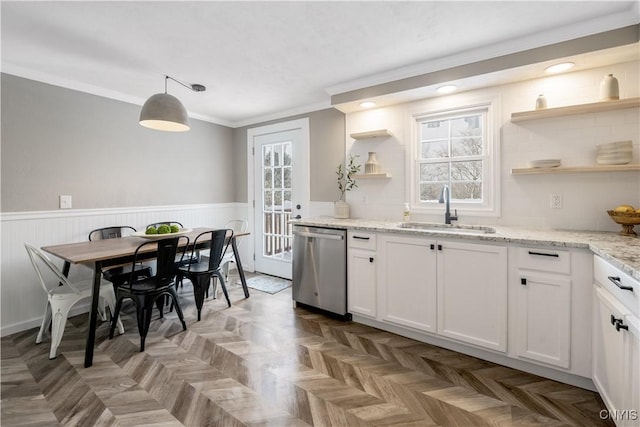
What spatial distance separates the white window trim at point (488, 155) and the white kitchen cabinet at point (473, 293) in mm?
722

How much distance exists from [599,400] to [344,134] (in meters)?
3.11

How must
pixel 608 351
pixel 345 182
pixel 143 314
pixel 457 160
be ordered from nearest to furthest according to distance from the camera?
1. pixel 608 351
2. pixel 143 314
3. pixel 457 160
4. pixel 345 182

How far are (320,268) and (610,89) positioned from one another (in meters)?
2.69

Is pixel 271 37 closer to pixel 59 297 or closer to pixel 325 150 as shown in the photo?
pixel 325 150

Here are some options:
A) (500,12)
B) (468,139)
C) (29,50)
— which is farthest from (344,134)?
(29,50)

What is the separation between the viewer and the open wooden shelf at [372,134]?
3143 mm

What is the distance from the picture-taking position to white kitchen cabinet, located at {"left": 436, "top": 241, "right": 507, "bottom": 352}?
2.12 m

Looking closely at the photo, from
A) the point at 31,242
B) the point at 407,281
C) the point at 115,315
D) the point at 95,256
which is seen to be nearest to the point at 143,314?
the point at 115,315

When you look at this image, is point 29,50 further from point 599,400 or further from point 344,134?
point 599,400

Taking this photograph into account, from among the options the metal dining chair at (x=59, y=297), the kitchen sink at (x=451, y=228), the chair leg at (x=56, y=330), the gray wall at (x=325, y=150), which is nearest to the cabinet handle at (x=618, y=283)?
the kitchen sink at (x=451, y=228)

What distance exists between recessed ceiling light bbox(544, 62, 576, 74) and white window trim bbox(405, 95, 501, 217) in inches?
15.6

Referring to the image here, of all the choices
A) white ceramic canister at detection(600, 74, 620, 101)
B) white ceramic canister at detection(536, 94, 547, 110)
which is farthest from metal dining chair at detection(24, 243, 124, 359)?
white ceramic canister at detection(600, 74, 620, 101)

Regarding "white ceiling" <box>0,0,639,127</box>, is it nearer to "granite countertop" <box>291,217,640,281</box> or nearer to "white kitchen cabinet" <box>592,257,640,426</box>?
"granite countertop" <box>291,217,640,281</box>

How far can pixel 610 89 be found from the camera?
2.12 meters
